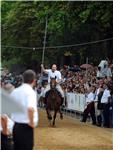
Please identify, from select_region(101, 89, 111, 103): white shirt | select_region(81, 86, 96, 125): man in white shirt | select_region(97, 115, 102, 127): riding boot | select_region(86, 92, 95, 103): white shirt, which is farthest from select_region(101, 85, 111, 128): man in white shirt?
select_region(86, 92, 95, 103): white shirt

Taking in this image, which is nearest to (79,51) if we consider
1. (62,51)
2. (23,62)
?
(62,51)

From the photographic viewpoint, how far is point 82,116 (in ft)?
95.0

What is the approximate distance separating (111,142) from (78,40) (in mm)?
27096

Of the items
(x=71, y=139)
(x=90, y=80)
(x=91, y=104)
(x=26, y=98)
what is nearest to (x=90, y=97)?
(x=91, y=104)

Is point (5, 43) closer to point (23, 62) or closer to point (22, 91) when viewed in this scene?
point (23, 62)

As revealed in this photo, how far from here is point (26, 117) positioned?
30.0ft

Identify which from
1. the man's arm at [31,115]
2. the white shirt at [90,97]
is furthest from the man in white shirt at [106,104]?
the man's arm at [31,115]

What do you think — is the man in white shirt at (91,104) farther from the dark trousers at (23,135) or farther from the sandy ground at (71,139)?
the dark trousers at (23,135)

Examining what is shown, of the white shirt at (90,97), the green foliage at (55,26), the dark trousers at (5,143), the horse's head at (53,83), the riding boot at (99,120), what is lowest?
the riding boot at (99,120)

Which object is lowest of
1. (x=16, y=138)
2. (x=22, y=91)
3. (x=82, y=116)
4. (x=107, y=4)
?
(x=82, y=116)

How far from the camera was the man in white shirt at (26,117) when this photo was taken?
28.9ft

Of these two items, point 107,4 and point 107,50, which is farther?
point 107,50

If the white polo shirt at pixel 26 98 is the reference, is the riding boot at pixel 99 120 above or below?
below

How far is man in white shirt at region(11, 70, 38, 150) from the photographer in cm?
881
